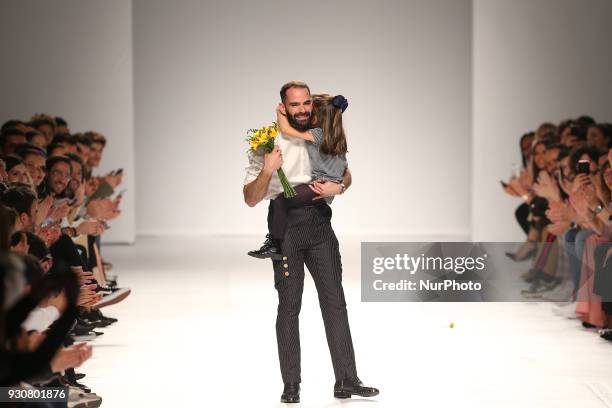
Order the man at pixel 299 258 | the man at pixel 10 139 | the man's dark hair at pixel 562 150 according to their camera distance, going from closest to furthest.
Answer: the man at pixel 299 258, the man's dark hair at pixel 562 150, the man at pixel 10 139

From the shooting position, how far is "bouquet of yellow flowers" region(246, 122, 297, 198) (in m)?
4.93

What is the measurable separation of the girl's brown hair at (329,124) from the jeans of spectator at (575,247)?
9.43ft

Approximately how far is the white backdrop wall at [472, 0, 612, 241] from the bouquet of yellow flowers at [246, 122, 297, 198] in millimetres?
7362

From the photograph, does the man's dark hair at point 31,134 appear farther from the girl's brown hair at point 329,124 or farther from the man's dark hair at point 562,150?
the girl's brown hair at point 329,124

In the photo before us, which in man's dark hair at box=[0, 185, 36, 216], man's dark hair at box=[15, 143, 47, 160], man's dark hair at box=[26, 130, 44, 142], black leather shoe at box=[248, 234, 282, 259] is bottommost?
black leather shoe at box=[248, 234, 282, 259]

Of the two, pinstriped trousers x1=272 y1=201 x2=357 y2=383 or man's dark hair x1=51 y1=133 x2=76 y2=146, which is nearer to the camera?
pinstriped trousers x1=272 y1=201 x2=357 y2=383

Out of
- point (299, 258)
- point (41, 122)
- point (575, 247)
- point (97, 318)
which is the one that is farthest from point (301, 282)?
point (41, 122)

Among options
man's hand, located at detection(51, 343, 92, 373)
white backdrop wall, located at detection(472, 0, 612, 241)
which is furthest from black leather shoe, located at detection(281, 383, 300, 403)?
white backdrop wall, located at detection(472, 0, 612, 241)

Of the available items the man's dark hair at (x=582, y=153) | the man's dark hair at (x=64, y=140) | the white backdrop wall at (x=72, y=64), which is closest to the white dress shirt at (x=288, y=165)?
the man's dark hair at (x=582, y=153)

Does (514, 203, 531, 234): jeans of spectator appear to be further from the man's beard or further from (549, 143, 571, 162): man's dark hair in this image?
the man's beard

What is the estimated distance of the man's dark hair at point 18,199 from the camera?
5.16 m

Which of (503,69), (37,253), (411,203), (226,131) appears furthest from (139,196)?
(37,253)

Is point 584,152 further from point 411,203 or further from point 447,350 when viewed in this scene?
point 411,203

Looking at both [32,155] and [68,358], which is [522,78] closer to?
[32,155]
